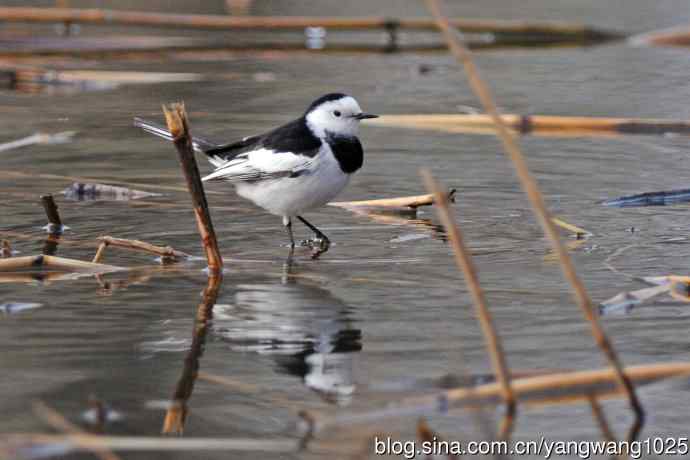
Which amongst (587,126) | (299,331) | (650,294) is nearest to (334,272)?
(299,331)

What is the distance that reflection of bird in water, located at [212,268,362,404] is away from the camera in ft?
14.3

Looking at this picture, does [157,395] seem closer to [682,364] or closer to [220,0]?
[682,364]

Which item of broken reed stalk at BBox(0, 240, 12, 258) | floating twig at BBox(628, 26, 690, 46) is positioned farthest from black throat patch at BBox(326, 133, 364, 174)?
floating twig at BBox(628, 26, 690, 46)

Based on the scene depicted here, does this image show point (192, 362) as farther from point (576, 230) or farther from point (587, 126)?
point (587, 126)

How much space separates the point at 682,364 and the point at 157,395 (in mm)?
1644

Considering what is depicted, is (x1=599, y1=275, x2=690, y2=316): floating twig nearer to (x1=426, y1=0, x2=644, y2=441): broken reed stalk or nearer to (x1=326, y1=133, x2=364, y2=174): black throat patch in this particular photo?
(x1=426, y1=0, x2=644, y2=441): broken reed stalk

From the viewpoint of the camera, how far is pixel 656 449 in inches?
145

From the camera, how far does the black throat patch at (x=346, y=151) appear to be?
6.55m

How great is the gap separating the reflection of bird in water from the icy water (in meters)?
0.01

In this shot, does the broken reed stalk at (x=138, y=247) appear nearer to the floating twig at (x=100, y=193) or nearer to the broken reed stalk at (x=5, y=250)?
the broken reed stalk at (x=5, y=250)

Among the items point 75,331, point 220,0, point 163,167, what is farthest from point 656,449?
point 220,0

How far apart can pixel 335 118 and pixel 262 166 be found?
1.48 ft

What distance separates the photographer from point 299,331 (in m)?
4.92

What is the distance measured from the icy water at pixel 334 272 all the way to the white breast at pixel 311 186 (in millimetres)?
243
